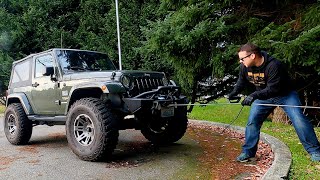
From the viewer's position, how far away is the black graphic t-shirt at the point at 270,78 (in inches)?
154

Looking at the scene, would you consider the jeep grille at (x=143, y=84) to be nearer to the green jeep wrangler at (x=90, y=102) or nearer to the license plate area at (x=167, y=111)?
the green jeep wrangler at (x=90, y=102)

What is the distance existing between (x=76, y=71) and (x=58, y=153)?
1469mm

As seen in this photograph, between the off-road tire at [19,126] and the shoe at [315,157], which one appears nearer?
the shoe at [315,157]

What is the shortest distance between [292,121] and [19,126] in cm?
491

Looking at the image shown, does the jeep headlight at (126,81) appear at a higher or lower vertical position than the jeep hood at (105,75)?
lower

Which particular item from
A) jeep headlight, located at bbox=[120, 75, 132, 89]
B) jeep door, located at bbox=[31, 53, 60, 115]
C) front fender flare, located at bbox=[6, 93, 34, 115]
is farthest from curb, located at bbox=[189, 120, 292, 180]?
front fender flare, located at bbox=[6, 93, 34, 115]

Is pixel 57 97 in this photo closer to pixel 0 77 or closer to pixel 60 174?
pixel 60 174

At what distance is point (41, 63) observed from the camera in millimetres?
6086

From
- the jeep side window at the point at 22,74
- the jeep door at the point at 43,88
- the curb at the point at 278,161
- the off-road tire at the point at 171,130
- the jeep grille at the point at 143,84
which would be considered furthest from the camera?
the jeep side window at the point at 22,74

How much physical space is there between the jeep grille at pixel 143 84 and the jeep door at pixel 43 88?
150 centimetres

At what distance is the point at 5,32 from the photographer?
1458 cm

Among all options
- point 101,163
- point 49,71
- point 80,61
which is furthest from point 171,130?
point 49,71

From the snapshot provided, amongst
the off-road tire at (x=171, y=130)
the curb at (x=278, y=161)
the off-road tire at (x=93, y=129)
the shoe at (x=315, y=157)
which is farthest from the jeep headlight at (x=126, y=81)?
the shoe at (x=315, y=157)

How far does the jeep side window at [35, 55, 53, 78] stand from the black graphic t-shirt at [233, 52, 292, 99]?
3.67 meters
